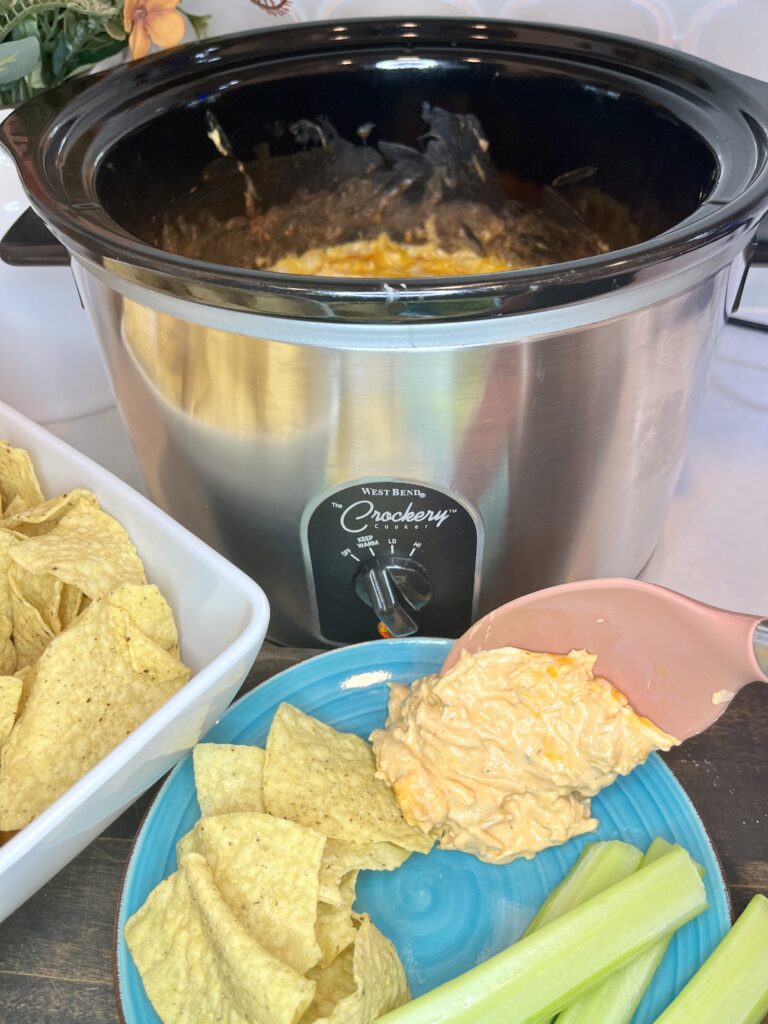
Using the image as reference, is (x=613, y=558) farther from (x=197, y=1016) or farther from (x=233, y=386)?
(x=197, y=1016)

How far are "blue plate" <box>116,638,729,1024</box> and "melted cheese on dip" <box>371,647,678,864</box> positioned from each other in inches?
1.0

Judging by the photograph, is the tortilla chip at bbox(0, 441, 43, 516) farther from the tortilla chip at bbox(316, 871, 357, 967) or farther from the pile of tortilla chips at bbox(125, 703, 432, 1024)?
the tortilla chip at bbox(316, 871, 357, 967)

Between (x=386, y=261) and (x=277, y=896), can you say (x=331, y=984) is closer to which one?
(x=277, y=896)

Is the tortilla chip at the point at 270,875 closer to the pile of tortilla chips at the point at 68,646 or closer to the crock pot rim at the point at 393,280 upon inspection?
the pile of tortilla chips at the point at 68,646

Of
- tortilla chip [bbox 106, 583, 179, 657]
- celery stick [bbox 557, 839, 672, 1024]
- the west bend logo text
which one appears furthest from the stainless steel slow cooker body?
celery stick [bbox 557, 839, 672, 1024]

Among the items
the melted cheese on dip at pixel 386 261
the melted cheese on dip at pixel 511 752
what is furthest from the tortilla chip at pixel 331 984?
the melted cheese on dip at pixel 386 261

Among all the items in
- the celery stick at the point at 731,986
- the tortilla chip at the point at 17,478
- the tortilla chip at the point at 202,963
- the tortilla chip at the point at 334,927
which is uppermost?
the tortilla chip at the point at 17,478

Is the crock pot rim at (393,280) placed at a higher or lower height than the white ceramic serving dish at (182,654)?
higher

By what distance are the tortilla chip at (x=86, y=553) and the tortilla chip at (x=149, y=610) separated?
2cm

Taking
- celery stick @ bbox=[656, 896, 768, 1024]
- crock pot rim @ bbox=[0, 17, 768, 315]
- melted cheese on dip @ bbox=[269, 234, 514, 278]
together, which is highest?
crock pot rim @ bbox=[0, 17, 768, 315]

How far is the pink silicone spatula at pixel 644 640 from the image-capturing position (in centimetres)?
82

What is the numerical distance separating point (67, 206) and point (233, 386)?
0.63 feet

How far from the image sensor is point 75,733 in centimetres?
83

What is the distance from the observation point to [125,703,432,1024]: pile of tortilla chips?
701 mm
